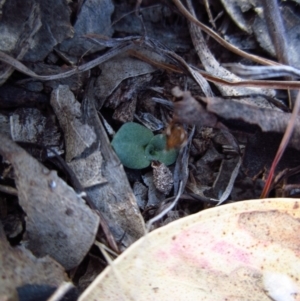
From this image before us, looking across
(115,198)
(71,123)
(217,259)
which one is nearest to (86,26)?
(71,123)

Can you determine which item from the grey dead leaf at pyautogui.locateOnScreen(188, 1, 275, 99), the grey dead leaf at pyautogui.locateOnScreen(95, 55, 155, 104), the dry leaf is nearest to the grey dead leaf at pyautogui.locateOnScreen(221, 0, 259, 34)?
the grey dead leaf at pyautogui.locateOnScreen(188, 1, 275, 99)

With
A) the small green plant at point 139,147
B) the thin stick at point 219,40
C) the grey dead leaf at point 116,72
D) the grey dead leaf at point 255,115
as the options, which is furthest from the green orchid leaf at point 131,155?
the thin stick at point 219,40

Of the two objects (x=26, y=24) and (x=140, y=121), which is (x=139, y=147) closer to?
(x=140, y=121)

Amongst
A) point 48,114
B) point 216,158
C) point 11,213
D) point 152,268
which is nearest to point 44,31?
point 48,114

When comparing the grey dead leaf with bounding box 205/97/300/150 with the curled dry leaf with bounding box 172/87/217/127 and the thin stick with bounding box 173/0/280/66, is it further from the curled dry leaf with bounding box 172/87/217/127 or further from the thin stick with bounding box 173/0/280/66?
the thin stick with bounding box 173/0/280/66

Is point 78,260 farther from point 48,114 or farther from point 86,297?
point 48,114

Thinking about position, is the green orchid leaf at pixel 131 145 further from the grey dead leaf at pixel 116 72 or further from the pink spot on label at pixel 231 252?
the pink spot on label at pixel 231 252
